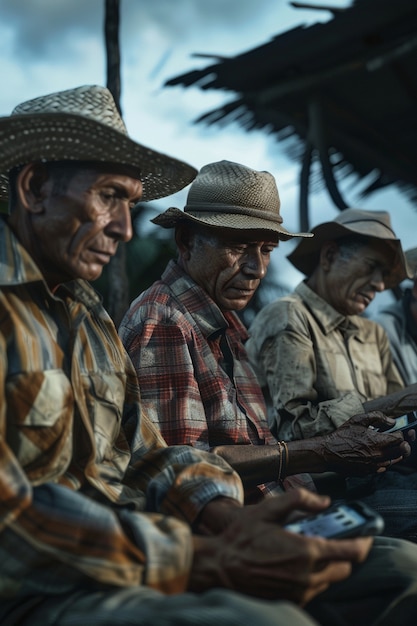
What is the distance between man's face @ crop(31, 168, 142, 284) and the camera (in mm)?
2273

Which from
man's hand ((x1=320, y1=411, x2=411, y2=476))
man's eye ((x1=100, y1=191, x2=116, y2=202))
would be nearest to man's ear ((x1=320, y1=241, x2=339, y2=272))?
man's hand ((x1=320, y1=411, x2=411, y2=476))

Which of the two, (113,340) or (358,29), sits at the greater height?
(358,29)

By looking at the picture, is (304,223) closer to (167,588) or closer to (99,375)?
(99,375)

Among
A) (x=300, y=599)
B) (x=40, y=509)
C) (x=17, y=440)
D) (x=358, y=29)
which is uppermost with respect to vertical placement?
(x=358, y=29)

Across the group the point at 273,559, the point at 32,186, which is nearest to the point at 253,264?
the point at 32,186

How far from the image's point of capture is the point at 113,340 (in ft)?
8.50

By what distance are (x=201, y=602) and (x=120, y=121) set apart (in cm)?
138

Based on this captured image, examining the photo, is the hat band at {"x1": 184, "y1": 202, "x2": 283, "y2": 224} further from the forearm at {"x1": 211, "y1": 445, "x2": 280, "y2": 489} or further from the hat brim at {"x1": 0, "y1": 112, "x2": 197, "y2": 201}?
the hat brim at {"x1": 0, "y1": 112, "x2": 197, "y2": 201}

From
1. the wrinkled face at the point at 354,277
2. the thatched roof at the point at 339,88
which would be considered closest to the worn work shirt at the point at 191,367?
the wrinkled face at the point at 354,277

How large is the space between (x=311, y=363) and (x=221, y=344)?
2.64 feet

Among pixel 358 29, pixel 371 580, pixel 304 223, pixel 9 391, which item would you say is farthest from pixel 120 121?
pixel 304 223

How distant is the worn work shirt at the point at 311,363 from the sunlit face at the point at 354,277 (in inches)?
3.7

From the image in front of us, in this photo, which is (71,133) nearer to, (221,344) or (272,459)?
(221,344)

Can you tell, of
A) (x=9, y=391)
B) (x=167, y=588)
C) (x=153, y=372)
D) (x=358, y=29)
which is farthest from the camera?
(x=358, y=29)
